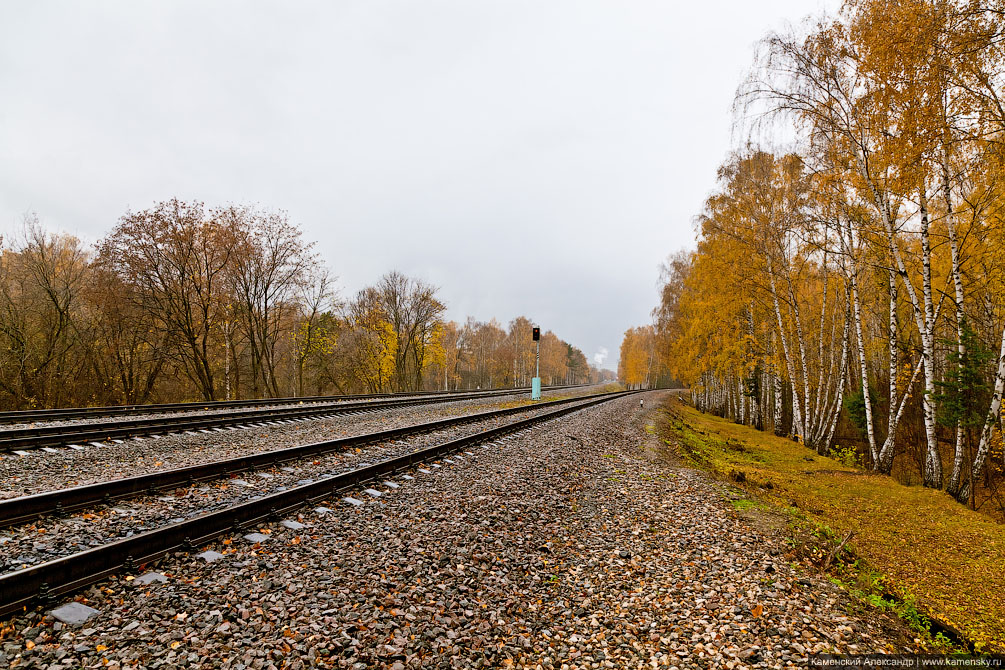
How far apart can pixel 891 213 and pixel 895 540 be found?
Answer: 30.5 ft

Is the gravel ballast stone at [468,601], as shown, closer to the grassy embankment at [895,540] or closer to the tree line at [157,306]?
the grassy embankment at [895,540]

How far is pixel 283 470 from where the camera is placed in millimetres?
7664

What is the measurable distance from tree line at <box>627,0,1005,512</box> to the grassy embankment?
257cm

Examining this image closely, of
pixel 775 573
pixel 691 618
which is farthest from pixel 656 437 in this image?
pixel 691 618

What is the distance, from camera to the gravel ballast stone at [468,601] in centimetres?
330

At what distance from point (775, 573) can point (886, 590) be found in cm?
111

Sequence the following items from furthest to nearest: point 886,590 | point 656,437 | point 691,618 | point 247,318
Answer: point 247,318 → point 656,437 → point 886,590 → point 691,618

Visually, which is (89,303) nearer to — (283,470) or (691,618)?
(283,470)

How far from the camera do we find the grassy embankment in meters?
4.57

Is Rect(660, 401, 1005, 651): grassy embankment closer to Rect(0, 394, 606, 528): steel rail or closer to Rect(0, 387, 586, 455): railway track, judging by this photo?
Rect(0, 394, 606, 528): steel rail

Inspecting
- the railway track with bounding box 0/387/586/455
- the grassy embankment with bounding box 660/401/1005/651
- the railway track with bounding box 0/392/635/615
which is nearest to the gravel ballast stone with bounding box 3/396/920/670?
the railway track with bounding box 0/392/635/615

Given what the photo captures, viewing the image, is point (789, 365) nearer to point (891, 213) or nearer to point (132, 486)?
point (891, 213)

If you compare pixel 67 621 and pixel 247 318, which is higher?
pixel 247 318

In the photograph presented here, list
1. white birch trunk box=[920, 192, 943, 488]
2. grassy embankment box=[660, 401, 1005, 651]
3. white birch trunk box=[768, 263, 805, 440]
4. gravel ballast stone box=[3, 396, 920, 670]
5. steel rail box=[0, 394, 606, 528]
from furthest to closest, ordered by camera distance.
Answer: white birch trunk box=[768, 263, 805, 440] < white birch trunk box=[920, 192, 943, 488] < steel rail box=[0, 394, 606, 528] < grassy embankment box=[660, 401, 1005, 651] < gravel ballast stone box=[3, 396, 920, 670]
